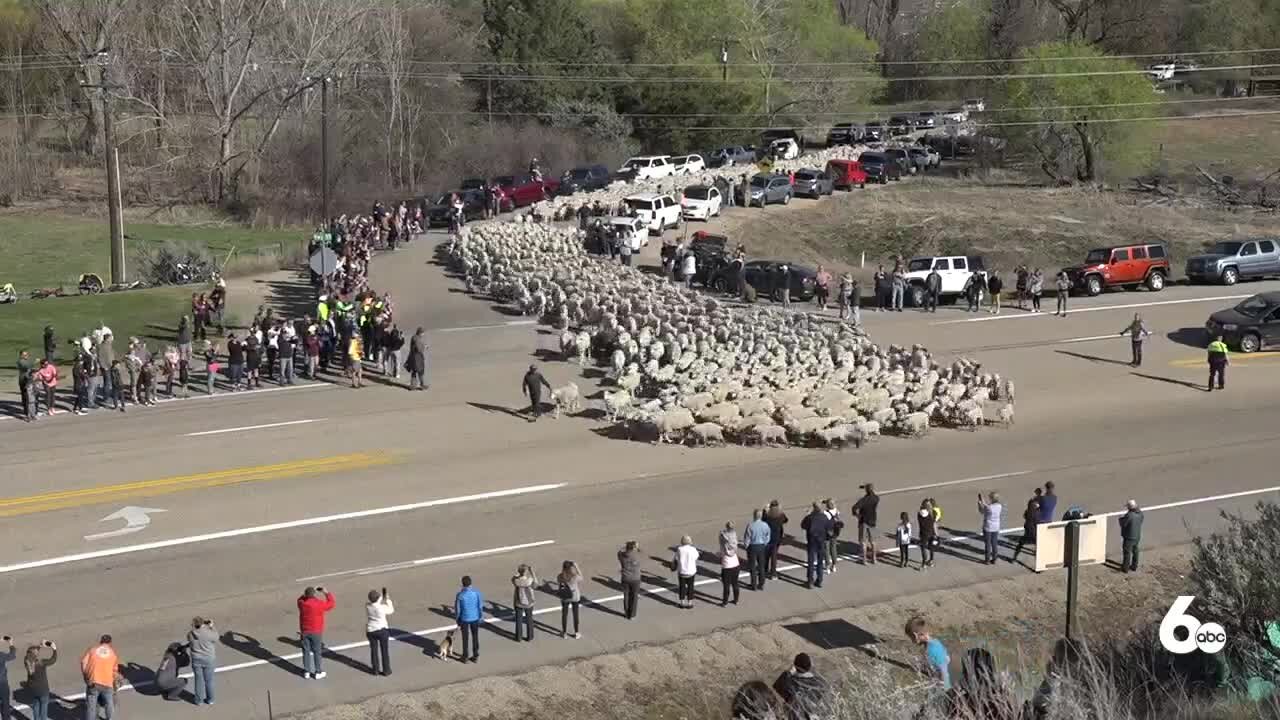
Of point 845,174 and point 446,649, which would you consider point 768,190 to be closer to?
point 845,174

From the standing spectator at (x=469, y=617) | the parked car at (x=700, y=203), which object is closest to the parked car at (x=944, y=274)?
the parked car at (x=700, y=203)

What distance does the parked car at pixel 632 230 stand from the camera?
5038cm

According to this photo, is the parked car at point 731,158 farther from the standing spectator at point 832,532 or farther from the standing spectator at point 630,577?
the standing spectator at point 630,577

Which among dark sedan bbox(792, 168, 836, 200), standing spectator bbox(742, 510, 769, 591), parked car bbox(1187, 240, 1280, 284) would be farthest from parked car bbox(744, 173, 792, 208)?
standing spectator bbox(742, 510, 769, 591)

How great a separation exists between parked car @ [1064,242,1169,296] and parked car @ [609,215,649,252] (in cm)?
1449

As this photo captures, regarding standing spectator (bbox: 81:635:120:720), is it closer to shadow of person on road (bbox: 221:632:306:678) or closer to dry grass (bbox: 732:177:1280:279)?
shadow of person on road (bbox: 221:632:306:678)

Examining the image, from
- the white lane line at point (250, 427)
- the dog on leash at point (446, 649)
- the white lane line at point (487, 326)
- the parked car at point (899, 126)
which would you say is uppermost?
the parked car at point (899, 126)

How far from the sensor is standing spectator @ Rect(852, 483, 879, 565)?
23.2 metres

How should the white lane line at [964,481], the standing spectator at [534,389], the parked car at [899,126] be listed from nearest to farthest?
the white lane line at [964,481]
the standing spectator at [534,389]
the parked car at [899,126]

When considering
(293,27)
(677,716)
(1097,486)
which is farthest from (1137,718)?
(293,27)

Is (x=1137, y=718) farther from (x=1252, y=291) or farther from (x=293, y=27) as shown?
(x=293, y=27)

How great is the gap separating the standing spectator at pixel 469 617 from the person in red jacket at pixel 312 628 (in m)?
1.72

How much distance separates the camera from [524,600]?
19.9 metres

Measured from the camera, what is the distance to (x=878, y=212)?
67.8 meters
